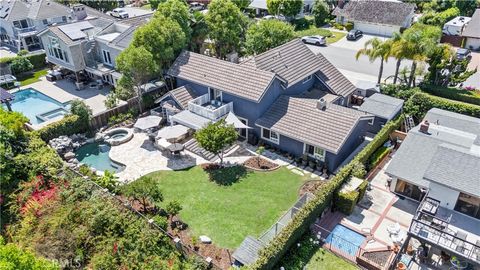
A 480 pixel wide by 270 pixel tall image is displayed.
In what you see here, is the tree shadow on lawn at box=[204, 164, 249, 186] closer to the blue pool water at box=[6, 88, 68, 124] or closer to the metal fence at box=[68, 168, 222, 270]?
the metal fence at box=[68, 168, 222, 270]

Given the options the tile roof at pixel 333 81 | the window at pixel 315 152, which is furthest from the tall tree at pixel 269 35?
the window at pixel 315 152

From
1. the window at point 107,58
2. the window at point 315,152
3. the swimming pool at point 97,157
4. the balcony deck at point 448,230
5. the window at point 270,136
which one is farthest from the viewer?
the window at point 107,58

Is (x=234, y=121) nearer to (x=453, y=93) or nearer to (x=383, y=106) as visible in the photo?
(x=383, y=106)

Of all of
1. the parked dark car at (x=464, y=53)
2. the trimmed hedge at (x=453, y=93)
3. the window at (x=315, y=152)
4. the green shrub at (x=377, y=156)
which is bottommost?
the green shrub at (x=377, y=156)

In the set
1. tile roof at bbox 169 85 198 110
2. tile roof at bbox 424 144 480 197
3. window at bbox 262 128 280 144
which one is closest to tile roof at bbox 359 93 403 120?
window at bbox 262 128 280 144

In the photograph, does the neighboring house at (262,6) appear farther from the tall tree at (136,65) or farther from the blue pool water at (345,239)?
the blue pool water at (345,239)

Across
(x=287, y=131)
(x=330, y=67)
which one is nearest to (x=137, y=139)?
(x=287, y=131)

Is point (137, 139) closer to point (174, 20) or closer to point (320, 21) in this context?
point (174, 20)
